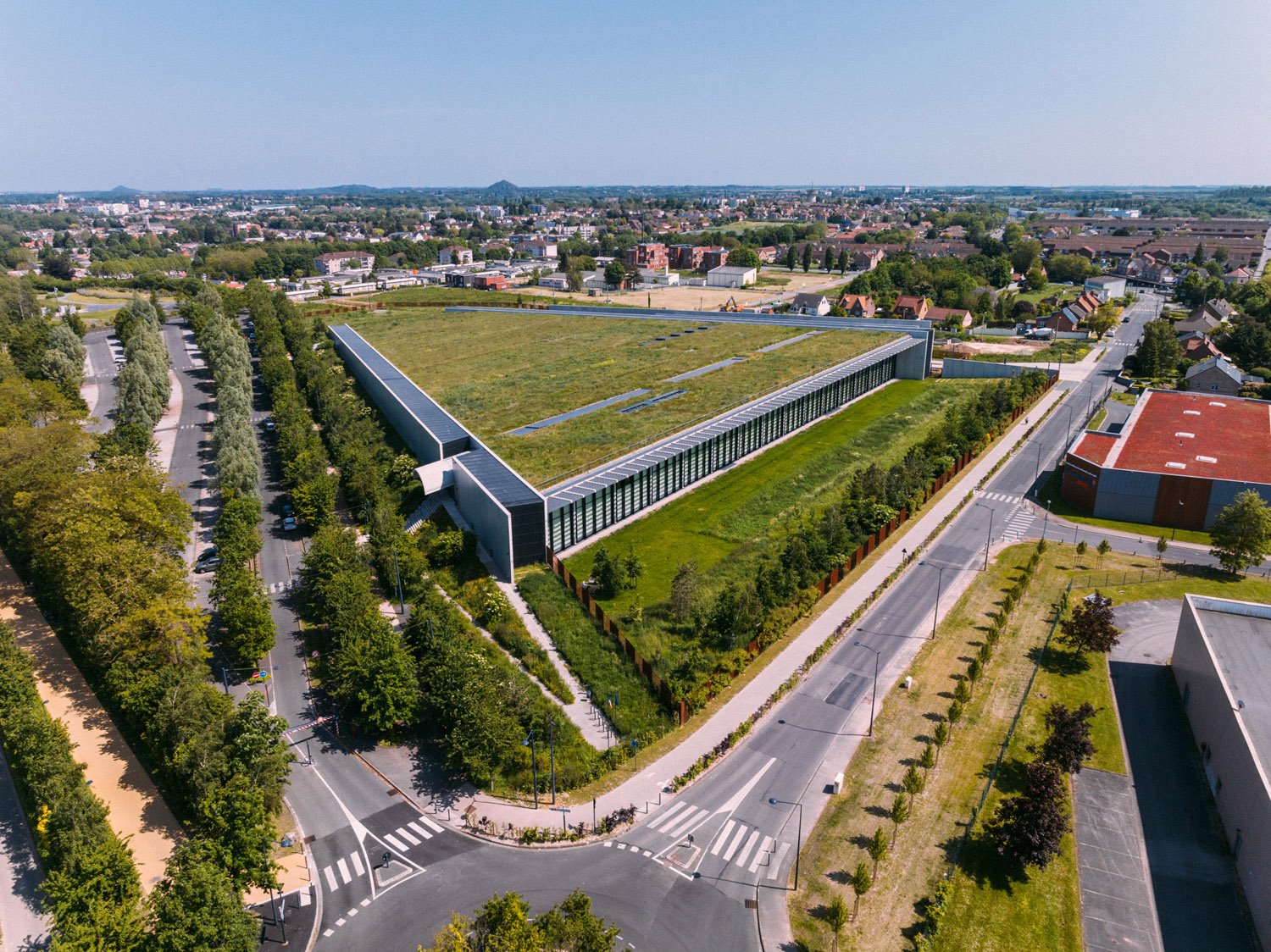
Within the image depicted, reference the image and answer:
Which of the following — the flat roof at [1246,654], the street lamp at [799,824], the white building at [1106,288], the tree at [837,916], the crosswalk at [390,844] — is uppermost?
the white building at [1106,288]

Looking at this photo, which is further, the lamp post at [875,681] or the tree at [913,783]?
the lamp post at [875,681]

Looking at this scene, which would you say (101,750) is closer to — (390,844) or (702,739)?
(390,844)

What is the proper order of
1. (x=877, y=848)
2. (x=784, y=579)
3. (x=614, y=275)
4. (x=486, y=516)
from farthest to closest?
(x=614, y=275), (x=486, y=516), (x=784, y=579), (x=877, y=848)

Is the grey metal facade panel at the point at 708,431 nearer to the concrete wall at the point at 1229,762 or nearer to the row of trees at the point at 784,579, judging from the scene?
the row of trees at the point at 784,579

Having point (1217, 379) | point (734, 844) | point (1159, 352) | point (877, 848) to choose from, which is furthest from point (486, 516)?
point (1159, 352)

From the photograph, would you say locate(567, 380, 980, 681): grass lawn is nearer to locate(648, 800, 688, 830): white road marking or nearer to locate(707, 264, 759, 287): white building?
locate(648, 800, 688, 830): white road marking

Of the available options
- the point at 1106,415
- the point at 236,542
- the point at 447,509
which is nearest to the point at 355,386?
the point at 447,509

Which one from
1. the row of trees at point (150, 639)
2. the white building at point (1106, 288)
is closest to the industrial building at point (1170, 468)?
the row of trees at point (150, 639)
